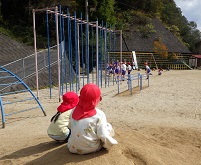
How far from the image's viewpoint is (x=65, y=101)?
4352 mm

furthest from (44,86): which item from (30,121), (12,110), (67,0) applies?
(67,0)

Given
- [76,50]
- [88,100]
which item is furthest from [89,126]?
[76,50]

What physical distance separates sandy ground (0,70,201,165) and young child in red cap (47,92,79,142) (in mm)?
169

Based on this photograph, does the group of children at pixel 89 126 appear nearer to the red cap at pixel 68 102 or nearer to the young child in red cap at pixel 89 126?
the young child in red cap at pixel 89 126

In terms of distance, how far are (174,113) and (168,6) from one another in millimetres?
45360

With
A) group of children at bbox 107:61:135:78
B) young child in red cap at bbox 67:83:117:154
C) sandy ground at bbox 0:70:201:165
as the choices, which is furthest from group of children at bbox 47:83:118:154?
group of children at bbox 107:61:135:78

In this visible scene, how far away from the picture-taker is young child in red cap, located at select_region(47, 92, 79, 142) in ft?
14.0

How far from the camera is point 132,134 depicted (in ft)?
14.5

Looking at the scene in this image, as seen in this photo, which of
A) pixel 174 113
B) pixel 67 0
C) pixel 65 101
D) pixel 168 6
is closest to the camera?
pixel 65 101

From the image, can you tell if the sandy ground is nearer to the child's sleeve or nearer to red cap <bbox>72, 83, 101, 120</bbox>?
the child's sleeve

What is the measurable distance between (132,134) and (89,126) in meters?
1.45

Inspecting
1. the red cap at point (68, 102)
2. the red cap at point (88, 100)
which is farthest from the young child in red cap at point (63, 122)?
the red cap at point (88, 100)

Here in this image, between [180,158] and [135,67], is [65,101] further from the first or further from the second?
[135,67]

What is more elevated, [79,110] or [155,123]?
[79,110]
